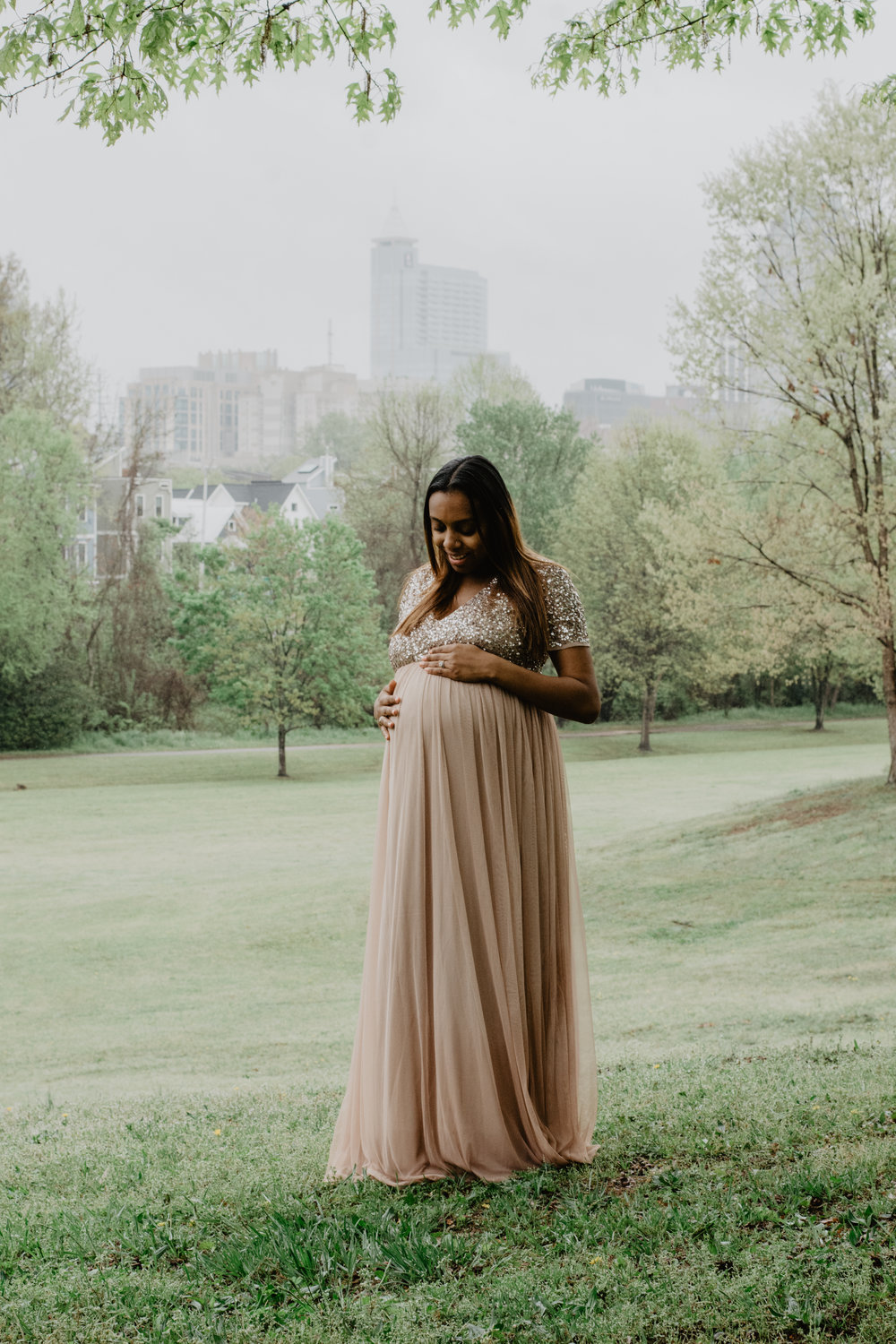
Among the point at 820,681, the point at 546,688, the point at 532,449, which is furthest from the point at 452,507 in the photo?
the point at 820,681

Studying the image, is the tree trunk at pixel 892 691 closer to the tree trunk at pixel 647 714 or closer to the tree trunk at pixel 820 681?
the tree trunk at pixel 647 714

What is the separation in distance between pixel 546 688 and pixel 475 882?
66 cm

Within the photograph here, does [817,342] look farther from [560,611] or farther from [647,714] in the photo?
[647,714]

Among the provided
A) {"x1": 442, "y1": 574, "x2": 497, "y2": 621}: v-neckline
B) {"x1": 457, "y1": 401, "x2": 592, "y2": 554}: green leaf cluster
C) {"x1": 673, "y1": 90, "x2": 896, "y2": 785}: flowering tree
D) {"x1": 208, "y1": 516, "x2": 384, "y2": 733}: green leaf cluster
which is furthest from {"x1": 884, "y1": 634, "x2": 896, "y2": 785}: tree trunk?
{"x1": 457, "y1": 401, "x2": 592, "y2": 554}: green leaf cluster

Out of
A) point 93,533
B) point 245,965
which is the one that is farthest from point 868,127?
point 93,533

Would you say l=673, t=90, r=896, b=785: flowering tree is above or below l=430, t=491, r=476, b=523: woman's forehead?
above

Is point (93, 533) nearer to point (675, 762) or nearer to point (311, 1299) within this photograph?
point (675, 762)

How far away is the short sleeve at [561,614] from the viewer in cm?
397

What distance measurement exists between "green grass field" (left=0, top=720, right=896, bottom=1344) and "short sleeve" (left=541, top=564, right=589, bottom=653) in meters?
1.74

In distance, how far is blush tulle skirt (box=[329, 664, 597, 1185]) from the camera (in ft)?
12.5

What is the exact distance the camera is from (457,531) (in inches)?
155

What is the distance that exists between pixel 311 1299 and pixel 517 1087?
99cm

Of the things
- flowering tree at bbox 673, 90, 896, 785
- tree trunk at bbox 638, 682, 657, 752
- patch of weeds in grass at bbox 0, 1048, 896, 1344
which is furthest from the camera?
tree trunk at bbox 638, 682, 657, 752

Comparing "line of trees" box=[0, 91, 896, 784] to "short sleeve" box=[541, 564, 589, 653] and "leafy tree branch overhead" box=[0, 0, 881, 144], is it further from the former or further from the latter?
"short sleeve" box=[541, 564, 589, 653]
